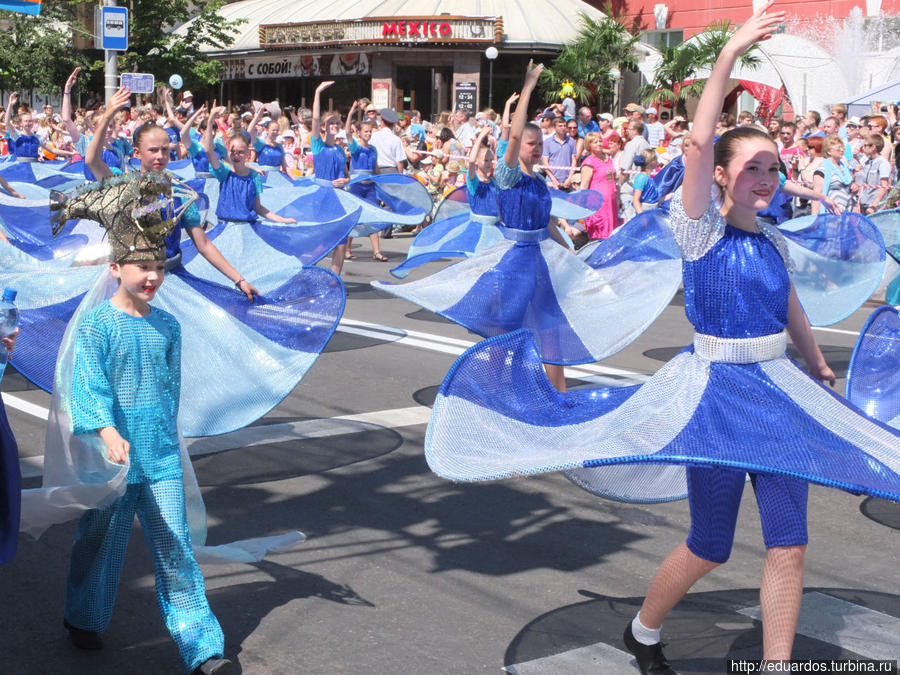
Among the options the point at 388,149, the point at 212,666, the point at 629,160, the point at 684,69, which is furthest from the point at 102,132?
the point at 684,69

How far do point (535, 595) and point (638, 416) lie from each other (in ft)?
4.23

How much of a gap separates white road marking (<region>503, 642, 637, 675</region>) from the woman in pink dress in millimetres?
12495

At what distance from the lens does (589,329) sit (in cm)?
793

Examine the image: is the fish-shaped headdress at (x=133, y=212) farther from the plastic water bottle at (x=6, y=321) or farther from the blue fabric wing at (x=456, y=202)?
the blue fabric wing at (x=456, y=202)

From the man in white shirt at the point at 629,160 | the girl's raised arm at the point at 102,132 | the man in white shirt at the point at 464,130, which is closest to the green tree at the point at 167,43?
the man in white shirt at the point at 464,130

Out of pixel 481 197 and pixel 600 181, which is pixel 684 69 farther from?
pixel 481 197

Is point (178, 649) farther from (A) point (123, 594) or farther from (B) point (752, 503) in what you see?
(B) point (752, 503)

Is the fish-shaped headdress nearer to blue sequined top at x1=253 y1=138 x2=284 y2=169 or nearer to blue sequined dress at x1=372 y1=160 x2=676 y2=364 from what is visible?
blue sequined dress at x1=372 y1=160 x2=676 y2=364

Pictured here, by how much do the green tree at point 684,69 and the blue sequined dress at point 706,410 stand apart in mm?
27888

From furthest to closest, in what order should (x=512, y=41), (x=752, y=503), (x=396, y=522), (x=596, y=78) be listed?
(x=512, y=41) < (x=596, y=78) < (x=752, y=503) < (x=396, y=522)

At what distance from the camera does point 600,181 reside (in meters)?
16.6

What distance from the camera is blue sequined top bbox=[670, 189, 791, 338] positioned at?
12.8 ft

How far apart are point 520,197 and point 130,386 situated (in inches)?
161

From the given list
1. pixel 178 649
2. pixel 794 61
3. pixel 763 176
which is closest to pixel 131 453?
pixel 178 649
